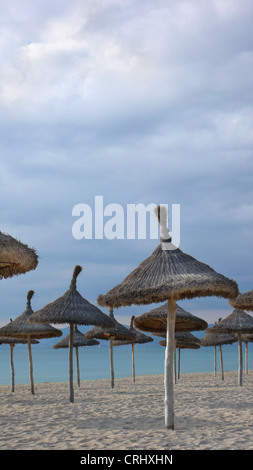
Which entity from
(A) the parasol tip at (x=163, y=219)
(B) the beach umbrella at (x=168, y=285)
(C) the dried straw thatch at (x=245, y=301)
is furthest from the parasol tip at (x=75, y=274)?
(A) the parasol tip at (x=163, y=219)

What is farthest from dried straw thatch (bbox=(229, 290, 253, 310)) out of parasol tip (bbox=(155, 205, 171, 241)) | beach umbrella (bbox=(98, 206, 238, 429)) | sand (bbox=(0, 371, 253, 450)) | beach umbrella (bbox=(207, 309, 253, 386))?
parasol tip (bbox=(155, 205, 171, 241))

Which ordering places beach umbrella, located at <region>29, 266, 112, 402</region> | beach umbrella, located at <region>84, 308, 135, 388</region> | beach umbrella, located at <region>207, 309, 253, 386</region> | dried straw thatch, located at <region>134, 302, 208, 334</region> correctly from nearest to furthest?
beach umbrella, located at <region>29, 266, 112, 402</region> → dried straw thatch, located at <region>134, 302, 208, 334</region> → beach umbrella, located at <region>207, 309, 253, 386</region> → beach umbrella, located at <region>84, 308, 135, 388</region>

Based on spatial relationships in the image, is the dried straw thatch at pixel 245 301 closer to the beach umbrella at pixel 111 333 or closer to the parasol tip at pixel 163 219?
the beach umbrella at pixel 111 333

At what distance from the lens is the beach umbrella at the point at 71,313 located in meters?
11.4

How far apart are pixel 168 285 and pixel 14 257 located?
2.77 meters

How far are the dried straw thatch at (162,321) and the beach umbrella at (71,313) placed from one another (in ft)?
3.64

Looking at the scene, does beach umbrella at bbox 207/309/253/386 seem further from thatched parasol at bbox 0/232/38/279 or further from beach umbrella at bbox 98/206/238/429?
thatched parasol at bbox 0/232/38/279

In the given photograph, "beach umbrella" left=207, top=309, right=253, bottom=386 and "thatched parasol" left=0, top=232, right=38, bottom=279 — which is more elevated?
"thatched parasol" left=0, top=232, right=38, bottom=279

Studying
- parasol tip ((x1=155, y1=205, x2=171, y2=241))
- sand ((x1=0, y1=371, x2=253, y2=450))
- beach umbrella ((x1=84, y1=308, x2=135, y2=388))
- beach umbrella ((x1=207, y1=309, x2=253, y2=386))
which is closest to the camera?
sand ((x1=0, y1=371, x2=253, y2=450))

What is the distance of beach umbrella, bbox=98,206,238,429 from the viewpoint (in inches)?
271

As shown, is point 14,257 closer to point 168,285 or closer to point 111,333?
point 168,285

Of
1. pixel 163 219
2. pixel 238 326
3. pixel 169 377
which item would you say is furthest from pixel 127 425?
pixel 238 326

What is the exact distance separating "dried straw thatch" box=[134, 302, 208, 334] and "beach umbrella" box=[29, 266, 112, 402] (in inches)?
43.6

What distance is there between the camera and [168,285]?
689 cm
